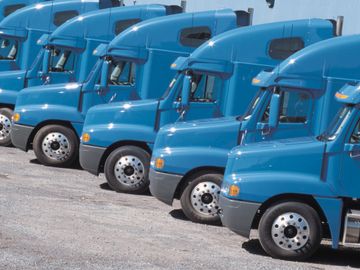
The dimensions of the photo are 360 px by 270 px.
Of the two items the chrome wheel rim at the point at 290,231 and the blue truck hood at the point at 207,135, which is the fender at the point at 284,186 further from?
the blue truck hood at the point at 207,135

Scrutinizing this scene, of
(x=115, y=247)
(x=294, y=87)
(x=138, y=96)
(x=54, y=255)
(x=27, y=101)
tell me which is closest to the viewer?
(x=54, y=255)

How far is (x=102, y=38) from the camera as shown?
22.7m

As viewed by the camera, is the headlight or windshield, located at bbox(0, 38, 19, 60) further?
windshield, located at bbox(0, 38, 19, 60)

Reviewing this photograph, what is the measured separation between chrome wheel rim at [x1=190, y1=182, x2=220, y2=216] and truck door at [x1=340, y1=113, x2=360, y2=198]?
2872 millimetres

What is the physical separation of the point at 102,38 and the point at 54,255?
33.9 feet

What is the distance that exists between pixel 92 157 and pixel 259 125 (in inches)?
171

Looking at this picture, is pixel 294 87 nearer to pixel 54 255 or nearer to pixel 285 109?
pixel 285 109

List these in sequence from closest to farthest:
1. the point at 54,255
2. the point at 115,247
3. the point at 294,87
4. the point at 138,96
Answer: the point at 54,255 → the point at 115,247 → the point at 294,87 → the point at 138,96

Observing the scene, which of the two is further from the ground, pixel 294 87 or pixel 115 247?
pixel 294 87

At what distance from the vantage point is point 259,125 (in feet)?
53.3

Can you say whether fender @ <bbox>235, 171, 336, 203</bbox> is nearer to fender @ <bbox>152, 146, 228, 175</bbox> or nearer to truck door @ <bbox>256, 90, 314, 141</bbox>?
truck door @ <bbox>256, 90, 314, 141</bbox>

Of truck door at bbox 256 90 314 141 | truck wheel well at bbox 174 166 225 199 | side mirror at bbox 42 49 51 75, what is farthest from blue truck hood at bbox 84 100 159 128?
side mirror at bbox 42 49 51 75

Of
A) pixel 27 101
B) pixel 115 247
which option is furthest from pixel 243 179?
pixel 27 101

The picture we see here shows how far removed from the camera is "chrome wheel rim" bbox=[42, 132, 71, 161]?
858 inches
